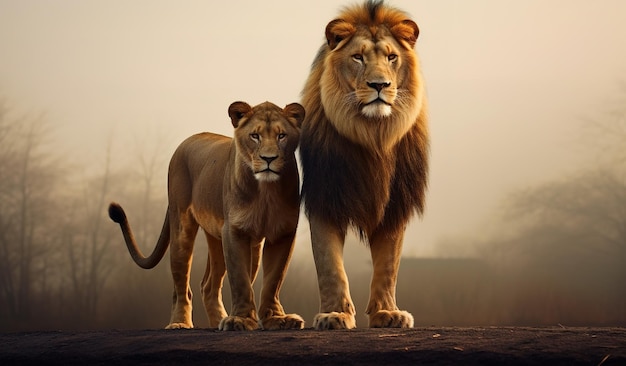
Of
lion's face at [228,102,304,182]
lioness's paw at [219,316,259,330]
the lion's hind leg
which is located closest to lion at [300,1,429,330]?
lion's face at [228,102,304,182]

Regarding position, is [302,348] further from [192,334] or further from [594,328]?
[594,328]

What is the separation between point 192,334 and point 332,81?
5.03ft

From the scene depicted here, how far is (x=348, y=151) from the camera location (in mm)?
6066

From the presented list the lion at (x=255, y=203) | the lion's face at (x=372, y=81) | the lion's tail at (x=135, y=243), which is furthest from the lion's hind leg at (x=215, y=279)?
the lion's face at (x=372, y=81)

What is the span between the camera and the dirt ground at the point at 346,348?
5.03 m

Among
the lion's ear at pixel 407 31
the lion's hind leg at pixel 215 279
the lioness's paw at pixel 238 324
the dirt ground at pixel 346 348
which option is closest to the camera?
the dirt ground at pixel 346 348

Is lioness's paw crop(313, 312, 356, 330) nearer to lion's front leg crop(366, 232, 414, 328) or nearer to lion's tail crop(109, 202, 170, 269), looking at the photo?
lion's front leg crop(366, 232, 414, 328)

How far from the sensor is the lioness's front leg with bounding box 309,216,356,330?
575 cm

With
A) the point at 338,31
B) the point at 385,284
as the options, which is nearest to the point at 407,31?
the point at 338,31

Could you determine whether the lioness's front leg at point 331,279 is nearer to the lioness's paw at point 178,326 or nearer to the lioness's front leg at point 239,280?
the lioness's front leg at point 239,280

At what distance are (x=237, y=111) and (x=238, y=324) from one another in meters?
1.14

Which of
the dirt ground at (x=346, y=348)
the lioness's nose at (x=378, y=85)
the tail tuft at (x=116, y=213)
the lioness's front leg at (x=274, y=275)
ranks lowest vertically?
the dirt ground at (x=346, y=348)

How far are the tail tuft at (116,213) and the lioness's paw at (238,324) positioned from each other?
6.32 ft

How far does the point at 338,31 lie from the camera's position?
19.7 feet
